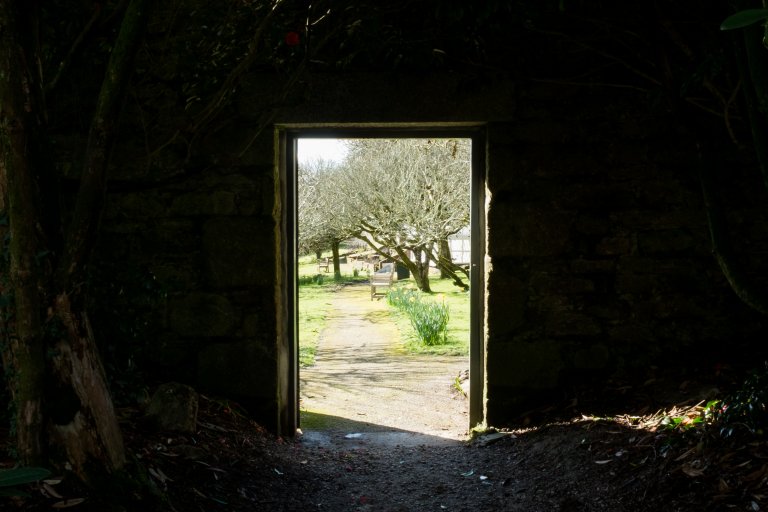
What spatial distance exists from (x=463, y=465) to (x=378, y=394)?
8.32 feet

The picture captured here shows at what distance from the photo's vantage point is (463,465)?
3.41m

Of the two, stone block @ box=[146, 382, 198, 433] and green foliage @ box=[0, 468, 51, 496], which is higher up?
green foliage @ box=[0, 468, 51, 496]

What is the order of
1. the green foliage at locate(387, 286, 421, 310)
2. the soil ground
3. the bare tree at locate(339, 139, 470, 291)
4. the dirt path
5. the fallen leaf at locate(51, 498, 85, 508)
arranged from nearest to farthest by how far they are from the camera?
the fallen leaf at locate(51, 498, 85, 508) < the soil ground < the dirt path < the green foliage at locate(387, 286, 421, 310) < the bare tree at locate(339, 139, 470, 291)

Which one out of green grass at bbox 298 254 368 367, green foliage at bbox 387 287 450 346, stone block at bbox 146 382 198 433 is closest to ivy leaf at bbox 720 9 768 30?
stone block at bbox 146 382 198 433

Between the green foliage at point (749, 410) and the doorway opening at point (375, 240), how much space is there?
65.4 inches

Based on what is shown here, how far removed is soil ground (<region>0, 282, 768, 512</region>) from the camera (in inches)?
85.7

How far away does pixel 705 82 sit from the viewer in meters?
2.86

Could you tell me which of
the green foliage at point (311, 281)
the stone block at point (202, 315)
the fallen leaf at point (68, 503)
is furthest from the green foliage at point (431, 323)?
the green foliage at point (311, 281)

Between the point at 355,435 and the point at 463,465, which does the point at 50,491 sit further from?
the point at 355,435

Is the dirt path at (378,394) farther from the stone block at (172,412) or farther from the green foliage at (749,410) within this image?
the green foliage at (749,410)

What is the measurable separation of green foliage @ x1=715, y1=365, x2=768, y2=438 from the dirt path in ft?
6.30

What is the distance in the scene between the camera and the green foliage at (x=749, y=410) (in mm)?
2287

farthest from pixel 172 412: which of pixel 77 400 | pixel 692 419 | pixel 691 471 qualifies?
pixel 692 419

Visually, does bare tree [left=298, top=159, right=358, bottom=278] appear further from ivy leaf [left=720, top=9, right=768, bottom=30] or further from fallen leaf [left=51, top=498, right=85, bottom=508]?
ivy leaf [left=720, top=9, right=768, bottom=30]
